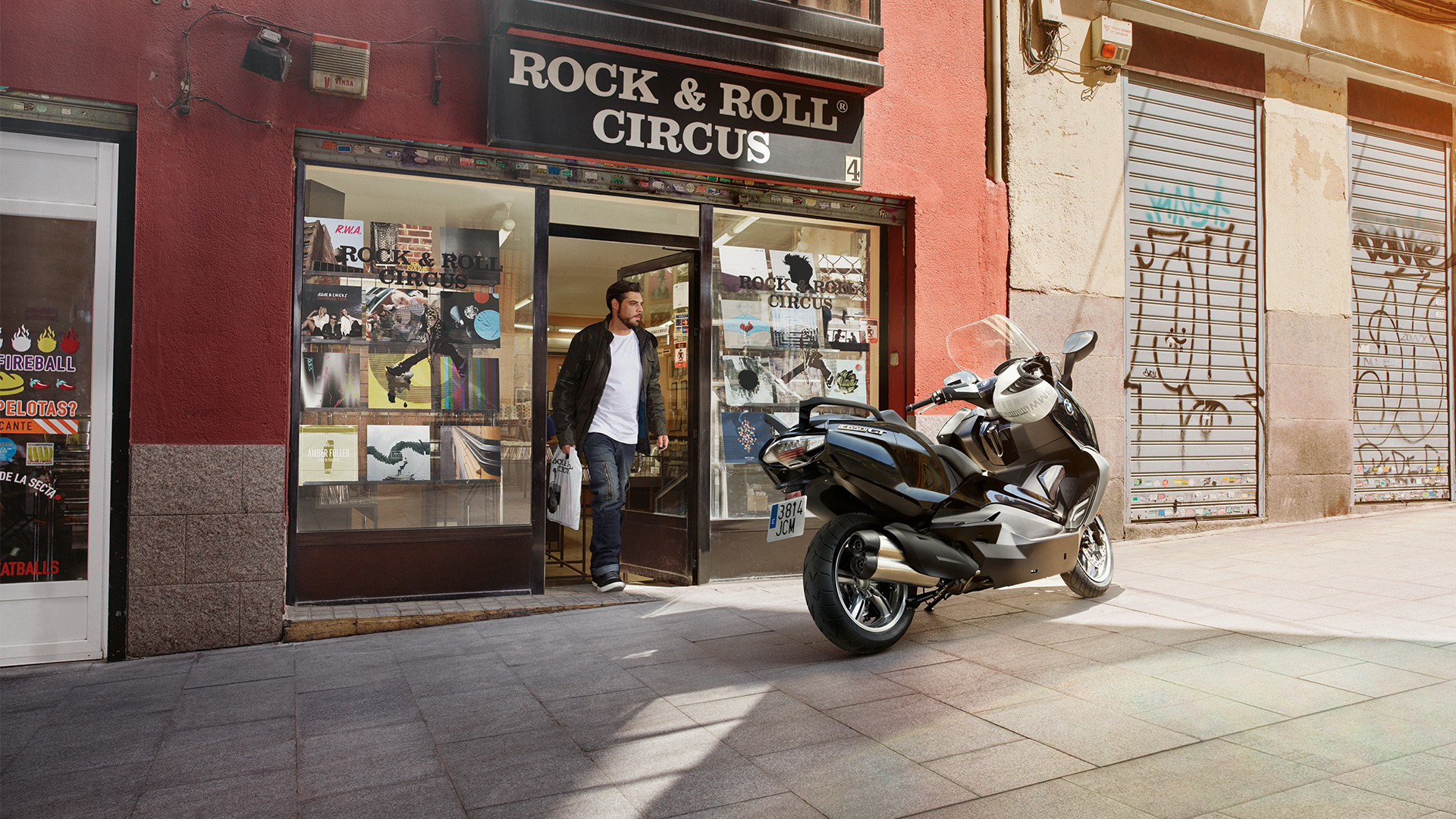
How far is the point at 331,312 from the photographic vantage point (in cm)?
562

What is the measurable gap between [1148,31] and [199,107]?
767cm

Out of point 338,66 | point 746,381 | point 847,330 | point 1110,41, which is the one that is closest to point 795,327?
point 847,330

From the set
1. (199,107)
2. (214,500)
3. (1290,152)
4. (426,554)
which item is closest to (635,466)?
(426,554)

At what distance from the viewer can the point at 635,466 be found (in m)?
7.14

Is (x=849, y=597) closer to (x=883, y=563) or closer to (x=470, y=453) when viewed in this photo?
(x=883, y=563)

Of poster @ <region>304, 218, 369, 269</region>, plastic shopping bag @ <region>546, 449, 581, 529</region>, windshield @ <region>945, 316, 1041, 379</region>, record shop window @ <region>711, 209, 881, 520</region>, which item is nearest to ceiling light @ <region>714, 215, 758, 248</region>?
record shop window @ <region>711, 209, 881, 520</region>

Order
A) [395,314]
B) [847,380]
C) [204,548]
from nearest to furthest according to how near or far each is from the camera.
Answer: [204,548]
[395,314]
[847,380]

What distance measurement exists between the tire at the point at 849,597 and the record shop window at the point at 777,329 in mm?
2290

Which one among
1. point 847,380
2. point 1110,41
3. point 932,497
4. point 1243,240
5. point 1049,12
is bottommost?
point 932,497

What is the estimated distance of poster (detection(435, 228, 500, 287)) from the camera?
592 cm

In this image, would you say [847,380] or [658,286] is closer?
[658,286]

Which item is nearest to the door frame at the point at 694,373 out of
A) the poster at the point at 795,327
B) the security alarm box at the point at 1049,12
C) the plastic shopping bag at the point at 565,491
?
the poster at the point at 795,327

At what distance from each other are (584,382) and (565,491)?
32.0 inches

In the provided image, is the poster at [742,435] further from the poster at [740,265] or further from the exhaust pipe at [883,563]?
the exhaust pipe at [883,563]
